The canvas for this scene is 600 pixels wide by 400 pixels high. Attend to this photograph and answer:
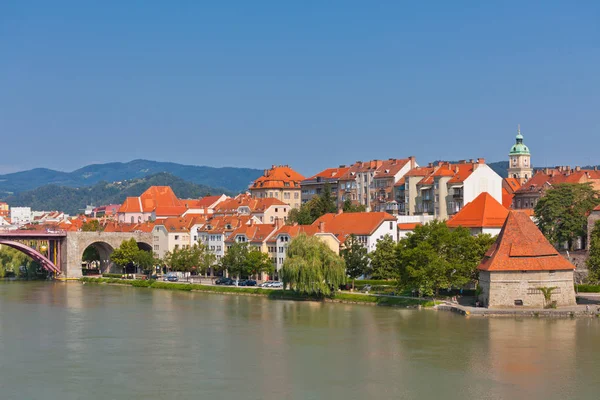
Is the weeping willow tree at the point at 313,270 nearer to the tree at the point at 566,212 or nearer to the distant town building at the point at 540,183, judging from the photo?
the tree at the point at 566,212

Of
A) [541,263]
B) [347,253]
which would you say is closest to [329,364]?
[541,263]

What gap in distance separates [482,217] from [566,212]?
5.75 metres

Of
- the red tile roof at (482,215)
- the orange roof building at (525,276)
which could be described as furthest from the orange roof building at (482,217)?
the orange roof building at (525,276)

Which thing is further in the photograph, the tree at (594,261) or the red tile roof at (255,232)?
the red tile roof at (255,232)

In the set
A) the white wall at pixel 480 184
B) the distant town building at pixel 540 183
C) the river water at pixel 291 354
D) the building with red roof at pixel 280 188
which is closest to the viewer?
the river water at pixel 291 354

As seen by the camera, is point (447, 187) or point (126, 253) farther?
point (126, 253)

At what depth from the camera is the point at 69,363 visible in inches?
1315

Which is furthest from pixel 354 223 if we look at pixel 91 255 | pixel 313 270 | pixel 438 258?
pixel 91 255

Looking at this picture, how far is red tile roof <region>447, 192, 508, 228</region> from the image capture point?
5919cm

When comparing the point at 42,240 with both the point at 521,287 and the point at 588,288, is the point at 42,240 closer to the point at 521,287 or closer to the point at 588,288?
the point at 588,288

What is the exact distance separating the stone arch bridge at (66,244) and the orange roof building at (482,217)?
3258 cm

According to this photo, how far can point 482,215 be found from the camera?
59.9 meters

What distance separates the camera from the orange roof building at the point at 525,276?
44469mm

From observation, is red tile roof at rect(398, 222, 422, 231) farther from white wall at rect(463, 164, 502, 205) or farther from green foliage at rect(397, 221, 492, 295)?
green foliage at rect(397, 221, 492, 295)
